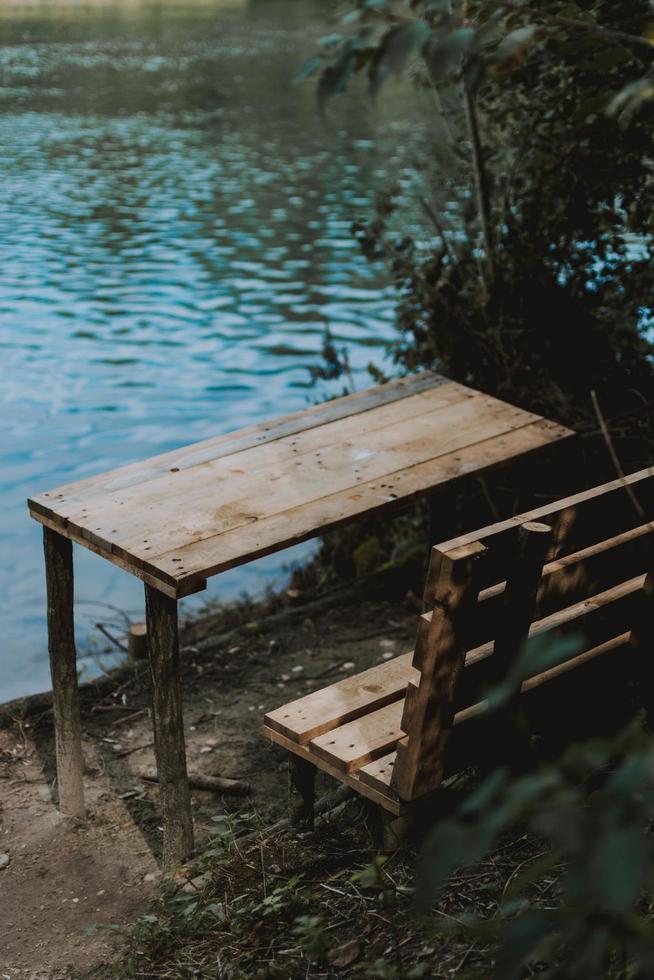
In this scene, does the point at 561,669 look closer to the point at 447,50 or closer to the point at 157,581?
the point at 157,581

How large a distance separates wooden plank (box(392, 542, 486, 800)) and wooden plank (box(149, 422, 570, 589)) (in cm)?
68

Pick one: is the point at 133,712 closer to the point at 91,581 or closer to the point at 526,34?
the point at 91,581

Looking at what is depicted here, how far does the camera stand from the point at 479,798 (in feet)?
4.14

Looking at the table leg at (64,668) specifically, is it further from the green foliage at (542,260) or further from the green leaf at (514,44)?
the green foliage at (542,260)

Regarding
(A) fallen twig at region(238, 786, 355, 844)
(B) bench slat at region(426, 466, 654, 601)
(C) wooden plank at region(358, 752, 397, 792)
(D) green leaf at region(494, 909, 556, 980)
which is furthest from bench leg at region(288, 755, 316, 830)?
(D) green leaf at region(494, 909, 556, 980)

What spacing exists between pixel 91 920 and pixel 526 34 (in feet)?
8.71

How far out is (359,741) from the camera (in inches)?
120

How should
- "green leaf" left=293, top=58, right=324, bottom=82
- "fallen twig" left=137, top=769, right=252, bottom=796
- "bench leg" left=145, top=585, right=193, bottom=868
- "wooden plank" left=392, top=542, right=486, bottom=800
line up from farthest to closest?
"fallen twig" left=137, top=769, right=252, bottom=796
"bench leg" left=145, top=585, right=193, bottom=868
"wooden plank" left=392, top=542, right=486, bottom=800
"green leaf" left=293, top=58, right=324, bottom=82

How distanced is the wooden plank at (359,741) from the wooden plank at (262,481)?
62 cm

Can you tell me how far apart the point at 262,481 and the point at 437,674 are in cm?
114

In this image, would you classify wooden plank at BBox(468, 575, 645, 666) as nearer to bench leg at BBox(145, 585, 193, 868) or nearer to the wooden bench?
the wooden bench

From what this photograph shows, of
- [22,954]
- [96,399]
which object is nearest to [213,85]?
[96,399]

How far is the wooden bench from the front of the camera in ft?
8.21

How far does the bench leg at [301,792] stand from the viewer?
3.34 meters
